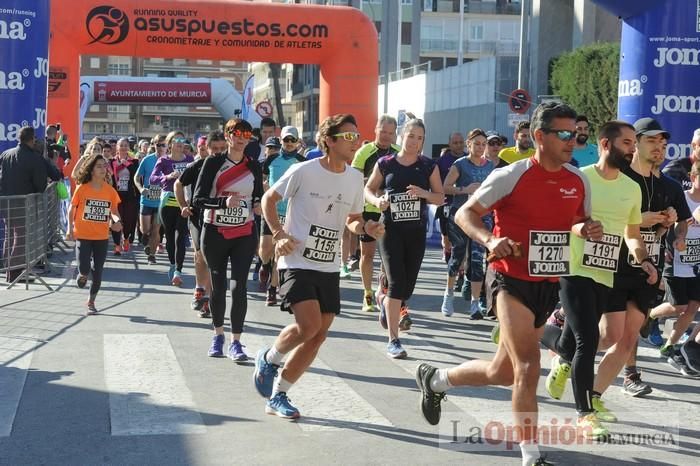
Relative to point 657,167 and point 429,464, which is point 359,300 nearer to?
point 657,167

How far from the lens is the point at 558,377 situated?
6.94 m

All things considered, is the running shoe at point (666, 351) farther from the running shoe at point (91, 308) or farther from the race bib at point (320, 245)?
the running shoe at point (91, 308)

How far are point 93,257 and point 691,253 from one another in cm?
→ 627

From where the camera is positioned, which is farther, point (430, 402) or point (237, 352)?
point (237, 352)

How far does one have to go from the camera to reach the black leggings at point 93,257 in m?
11.5

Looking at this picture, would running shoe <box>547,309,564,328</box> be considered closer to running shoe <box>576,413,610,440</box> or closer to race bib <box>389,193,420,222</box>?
running shoe <box>576,413,610,440</box>

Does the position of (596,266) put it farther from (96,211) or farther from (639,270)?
(96,211)

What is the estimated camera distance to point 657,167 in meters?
7.72

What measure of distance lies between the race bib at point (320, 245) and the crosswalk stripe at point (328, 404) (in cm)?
97

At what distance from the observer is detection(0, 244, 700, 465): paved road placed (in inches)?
234

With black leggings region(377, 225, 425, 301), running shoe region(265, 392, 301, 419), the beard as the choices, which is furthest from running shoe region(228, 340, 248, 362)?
the beard

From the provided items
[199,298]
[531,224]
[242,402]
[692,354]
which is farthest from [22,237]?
[531,224]

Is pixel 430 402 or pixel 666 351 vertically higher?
pixel 430 402

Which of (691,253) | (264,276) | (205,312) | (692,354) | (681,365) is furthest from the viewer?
(264,276)
